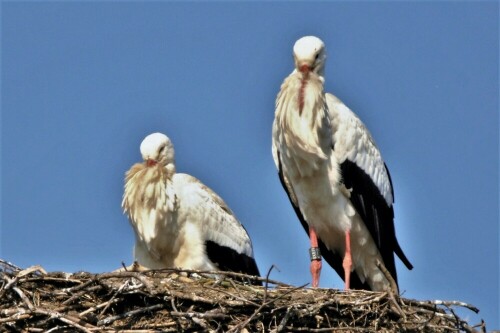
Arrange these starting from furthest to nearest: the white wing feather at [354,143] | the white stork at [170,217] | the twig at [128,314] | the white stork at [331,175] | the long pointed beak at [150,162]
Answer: the long pointed beak at [150,162] → the white stork at [170,217] → the white wing feather at [354,143] → the white stork at [331,175] → the twig at [128,314]

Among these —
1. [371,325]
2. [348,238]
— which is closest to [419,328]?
[371,325]

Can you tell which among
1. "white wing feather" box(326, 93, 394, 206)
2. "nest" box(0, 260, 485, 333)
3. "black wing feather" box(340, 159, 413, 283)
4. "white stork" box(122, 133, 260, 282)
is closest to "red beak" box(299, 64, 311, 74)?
"white wing feather" box(326, 93, 394, 206)

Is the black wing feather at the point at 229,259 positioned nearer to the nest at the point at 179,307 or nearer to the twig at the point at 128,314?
the nest at the point at 179,307

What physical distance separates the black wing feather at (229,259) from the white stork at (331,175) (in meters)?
0.59

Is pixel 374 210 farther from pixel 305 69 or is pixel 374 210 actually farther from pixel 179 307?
pixel 179 307

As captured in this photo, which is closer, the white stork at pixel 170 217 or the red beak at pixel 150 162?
the white stork at pixel 170 217

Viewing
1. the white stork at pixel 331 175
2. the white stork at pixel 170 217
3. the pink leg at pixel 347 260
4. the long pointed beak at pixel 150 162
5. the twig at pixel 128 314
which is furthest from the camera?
the long pointed beak at pixel 150 162

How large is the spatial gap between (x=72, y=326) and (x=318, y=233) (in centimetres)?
254

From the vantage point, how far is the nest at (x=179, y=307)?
8836 mm

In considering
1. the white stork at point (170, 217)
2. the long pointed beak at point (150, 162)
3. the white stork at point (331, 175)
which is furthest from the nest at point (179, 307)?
the long pointed beak at point (150, 162)

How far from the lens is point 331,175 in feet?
34.6

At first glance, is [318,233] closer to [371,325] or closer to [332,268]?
[332,268]

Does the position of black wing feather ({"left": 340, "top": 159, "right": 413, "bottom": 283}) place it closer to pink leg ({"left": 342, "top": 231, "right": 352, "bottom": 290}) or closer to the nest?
pink leg ({"left": 342, "top": 231, "right": 352, "bottom": 290})

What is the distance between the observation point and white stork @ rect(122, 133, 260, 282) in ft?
35.8
